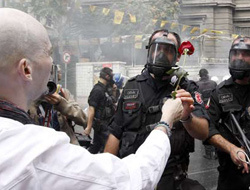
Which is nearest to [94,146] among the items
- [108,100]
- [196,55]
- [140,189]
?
[108,100]

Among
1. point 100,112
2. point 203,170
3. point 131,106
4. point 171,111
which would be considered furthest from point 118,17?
point 171,111

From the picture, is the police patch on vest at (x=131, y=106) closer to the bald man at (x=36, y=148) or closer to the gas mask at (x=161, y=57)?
the gas mask at (x=161, y=57)

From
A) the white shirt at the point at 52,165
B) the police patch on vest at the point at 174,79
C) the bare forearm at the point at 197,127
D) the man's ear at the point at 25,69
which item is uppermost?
the man's ear at the point at 25,69

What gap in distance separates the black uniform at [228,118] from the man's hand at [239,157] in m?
0.18

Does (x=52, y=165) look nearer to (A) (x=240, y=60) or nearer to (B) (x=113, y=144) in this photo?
(B) (x=113, y=144)

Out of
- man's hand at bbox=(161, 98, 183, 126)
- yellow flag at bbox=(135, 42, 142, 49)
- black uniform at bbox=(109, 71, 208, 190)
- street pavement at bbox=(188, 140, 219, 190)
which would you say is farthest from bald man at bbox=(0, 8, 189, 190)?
yellow flag at bbox=(135, 42, 142, 49)

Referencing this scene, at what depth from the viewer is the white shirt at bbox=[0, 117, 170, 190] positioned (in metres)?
1.03

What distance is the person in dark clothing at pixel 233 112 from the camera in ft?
9.36

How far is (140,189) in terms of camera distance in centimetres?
122

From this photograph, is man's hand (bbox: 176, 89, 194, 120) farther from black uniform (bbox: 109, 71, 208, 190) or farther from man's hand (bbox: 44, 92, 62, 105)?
man's hand (bbox: 44, 92, 62, 105)

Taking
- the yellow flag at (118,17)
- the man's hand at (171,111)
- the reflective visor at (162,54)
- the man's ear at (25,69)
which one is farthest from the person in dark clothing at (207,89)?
the yellow flag at (118,17)

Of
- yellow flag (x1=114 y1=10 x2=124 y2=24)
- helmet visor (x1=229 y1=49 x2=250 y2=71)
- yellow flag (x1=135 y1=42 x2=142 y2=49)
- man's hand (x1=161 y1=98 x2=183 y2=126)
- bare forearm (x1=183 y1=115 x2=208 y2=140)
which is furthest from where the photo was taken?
yellow flag (x1=135 y1=42 x2=142 y2=49)

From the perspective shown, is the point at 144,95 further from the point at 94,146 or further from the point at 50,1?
the point at 50,1

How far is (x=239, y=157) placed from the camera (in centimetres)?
263
